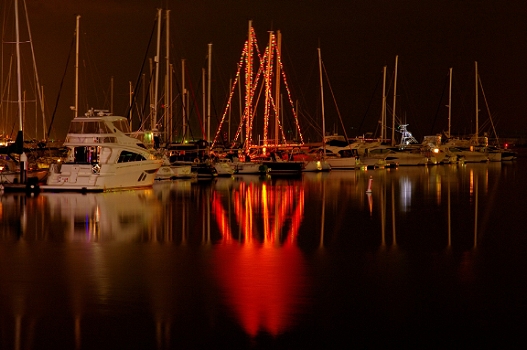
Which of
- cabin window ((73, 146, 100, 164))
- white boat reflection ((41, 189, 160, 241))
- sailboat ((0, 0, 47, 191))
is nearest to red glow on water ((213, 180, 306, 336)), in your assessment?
white boat reflection ((41, 189, 160, 241))

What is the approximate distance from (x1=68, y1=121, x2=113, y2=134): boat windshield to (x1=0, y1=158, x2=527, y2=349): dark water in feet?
26.9

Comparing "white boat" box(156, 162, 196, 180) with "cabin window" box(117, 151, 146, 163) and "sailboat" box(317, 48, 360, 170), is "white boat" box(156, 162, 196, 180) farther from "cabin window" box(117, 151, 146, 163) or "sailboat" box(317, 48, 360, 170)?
"sailboat" box(317, 48, 360, 170)

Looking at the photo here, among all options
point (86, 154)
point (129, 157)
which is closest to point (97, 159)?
point (86, 154)

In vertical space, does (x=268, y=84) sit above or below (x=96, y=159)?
above

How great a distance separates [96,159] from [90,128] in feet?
4.79

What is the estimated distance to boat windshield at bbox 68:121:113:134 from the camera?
38.7 m

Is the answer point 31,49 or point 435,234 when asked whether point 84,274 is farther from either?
point 31,49

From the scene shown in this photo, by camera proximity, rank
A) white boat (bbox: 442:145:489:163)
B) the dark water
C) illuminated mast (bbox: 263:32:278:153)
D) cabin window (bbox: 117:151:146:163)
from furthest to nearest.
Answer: white boat (bbox: 442:145:489:163) → illuminated mast (bbox: 263:32:278:153) → cabin window (bbox: 117:151:146:163) → the dark water

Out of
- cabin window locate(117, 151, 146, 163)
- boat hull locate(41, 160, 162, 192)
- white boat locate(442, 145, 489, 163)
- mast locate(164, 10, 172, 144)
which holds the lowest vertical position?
boat hull locate(41, 160, 162, 192)

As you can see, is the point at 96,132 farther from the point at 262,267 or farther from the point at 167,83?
the point at 262,267

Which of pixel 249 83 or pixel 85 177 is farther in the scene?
pixel 249 83

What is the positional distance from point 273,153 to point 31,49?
20.5m

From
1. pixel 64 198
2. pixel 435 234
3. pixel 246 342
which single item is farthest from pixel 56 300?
pixel 64 198

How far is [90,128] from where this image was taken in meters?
38.8
